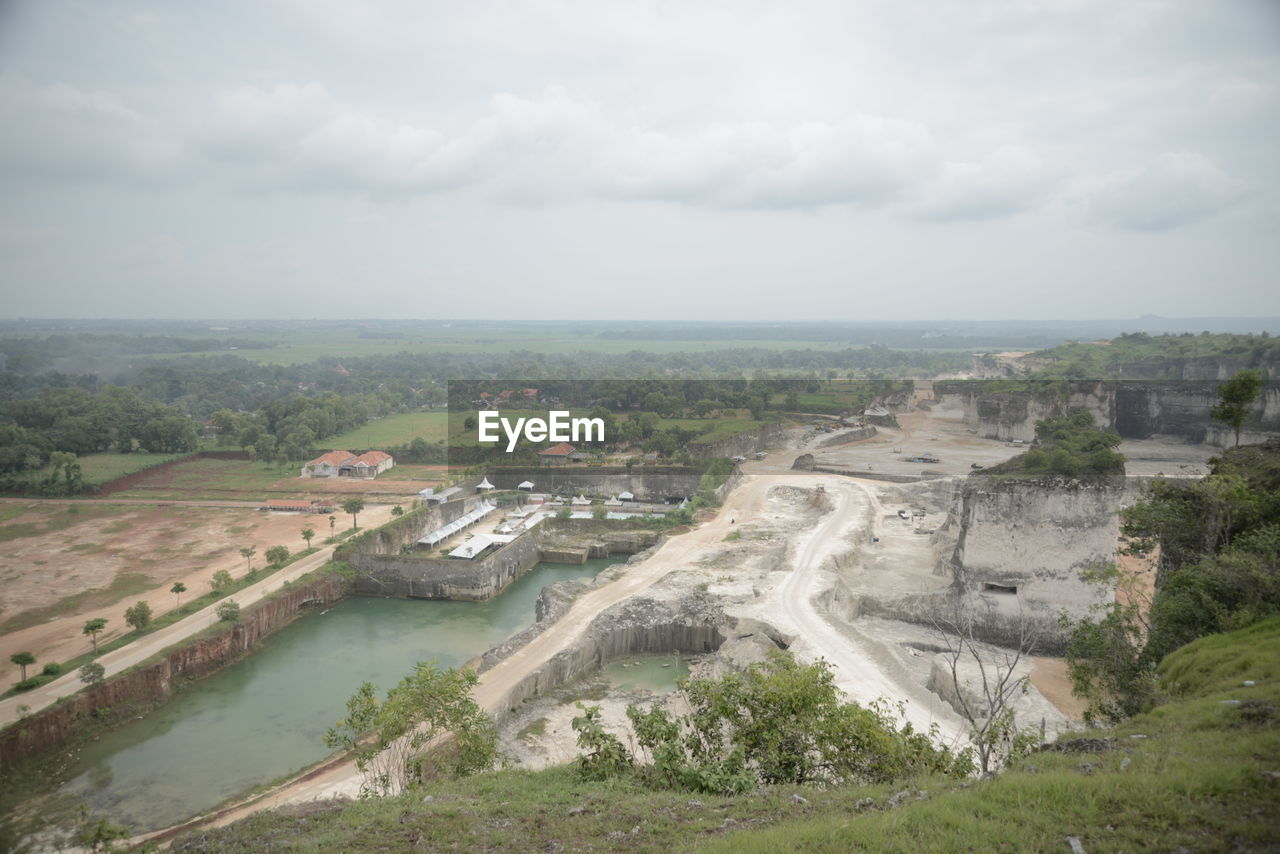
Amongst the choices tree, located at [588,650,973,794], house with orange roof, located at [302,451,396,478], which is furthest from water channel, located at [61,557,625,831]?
house with orange roof, located at [302,451,396,478]

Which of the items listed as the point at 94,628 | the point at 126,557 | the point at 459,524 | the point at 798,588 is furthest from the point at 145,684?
the point at 798,588

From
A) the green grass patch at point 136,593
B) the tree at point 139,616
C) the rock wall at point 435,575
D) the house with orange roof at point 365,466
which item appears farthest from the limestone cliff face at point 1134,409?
the tree at point 139,616

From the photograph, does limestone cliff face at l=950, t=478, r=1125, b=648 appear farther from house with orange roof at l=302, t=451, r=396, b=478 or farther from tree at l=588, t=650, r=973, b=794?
house with orange roof at l=302, t=451, r=396, b=478

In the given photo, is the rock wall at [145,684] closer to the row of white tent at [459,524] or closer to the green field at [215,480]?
the row of white tent at [459,524]

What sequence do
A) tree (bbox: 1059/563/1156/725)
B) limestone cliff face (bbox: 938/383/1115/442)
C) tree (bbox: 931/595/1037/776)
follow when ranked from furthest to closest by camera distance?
limestone cliff face (bbox: 938/383/1115/442) < tree (bbox: 931/595/1037/776) < tree (bbox: 1059/563/1156/725)

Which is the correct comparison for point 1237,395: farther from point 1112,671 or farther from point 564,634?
point 564,634

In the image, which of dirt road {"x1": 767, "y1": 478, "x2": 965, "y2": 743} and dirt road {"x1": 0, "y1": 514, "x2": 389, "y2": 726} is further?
dirt road {"x1": 0, "y1": 514, "x2": 389, "y2": 726}
